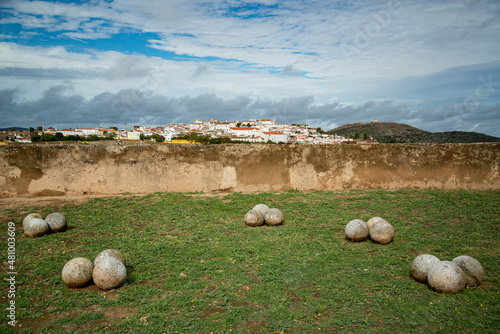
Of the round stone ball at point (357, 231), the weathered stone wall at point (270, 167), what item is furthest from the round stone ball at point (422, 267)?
the weathered stone wall at point (270, 167)

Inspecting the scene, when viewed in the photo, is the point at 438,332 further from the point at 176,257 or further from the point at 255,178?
the point at 255,178

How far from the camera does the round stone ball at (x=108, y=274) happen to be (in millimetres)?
4406

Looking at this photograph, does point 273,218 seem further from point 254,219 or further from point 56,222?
point 56,222

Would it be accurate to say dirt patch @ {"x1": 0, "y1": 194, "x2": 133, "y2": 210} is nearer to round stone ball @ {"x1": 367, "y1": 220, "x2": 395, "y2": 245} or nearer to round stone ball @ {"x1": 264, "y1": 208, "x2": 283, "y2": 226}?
round stone ball @ {"x1": 264, "y1": 208, "x2": 283, "y2": 226}

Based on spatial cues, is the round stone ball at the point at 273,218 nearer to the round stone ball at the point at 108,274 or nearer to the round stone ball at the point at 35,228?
the round stone ball at the point at 108,274

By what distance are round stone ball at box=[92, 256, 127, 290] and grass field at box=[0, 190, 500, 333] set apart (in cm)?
11

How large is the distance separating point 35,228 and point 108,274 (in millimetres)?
3073

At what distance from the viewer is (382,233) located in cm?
600

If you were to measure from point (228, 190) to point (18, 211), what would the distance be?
5.84 meters

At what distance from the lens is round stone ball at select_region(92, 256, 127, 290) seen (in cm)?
441

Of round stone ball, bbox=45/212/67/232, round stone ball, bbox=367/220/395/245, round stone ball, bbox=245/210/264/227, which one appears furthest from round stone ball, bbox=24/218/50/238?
round stone ball, bbox=367/220/395/245

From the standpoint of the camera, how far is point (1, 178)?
9383 millimetres

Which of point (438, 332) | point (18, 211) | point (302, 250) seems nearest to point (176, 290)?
point (302, 250)

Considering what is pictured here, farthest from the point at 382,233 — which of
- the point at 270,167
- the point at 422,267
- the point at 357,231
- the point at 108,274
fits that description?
the point at 270,167
